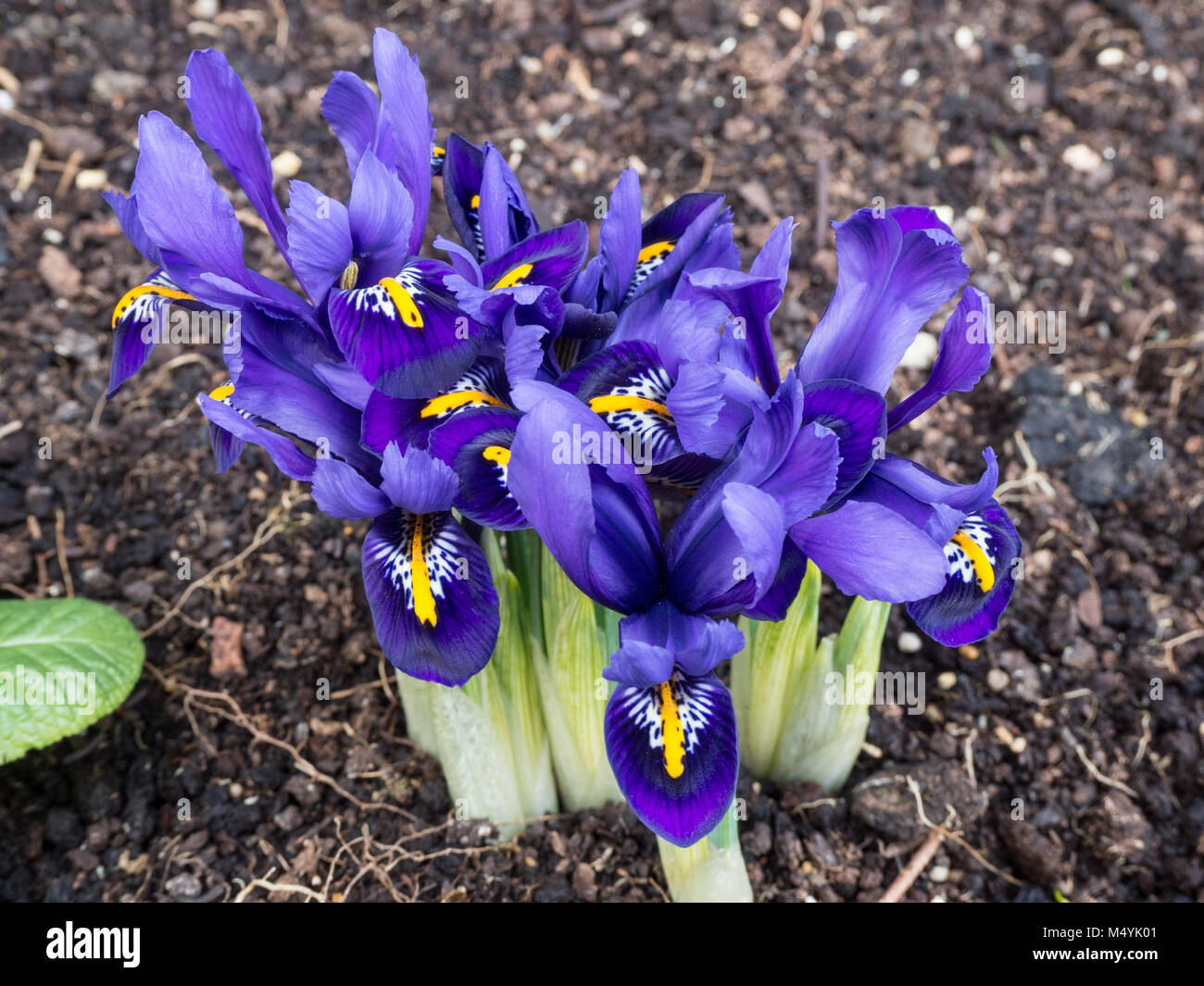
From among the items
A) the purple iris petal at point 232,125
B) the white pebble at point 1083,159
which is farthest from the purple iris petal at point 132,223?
the white pebble at point 1083,159

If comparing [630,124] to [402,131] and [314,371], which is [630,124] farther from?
[314,371]

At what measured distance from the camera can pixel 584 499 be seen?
188 cm

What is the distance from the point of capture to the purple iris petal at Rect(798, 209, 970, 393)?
2.12m

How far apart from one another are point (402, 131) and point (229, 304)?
0.51m

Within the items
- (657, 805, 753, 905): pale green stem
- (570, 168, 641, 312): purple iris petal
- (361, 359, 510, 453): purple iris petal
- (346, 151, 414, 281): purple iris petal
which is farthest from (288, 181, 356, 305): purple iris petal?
(657, 805, 753, 905): pale green stem

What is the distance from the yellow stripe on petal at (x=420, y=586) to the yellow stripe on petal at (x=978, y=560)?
3.29 ft

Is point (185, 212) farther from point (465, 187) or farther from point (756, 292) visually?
point (756, 292)

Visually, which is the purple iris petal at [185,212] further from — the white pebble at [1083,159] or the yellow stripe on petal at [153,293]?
the white pebble at [1083,159]

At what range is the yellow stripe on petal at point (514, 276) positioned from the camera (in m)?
2.16

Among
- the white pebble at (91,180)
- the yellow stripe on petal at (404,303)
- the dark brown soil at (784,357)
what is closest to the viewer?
the yellow stripe on petal at (404,303)

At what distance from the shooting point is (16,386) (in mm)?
3734

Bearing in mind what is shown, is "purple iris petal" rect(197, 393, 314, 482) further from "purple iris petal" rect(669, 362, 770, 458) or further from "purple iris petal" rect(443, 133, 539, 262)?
"purple iris petal" rect(669, 362, 770, 458)

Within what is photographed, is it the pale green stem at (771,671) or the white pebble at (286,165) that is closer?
the pale green stem at (771,671)

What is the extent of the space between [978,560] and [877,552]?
34 centimetres
